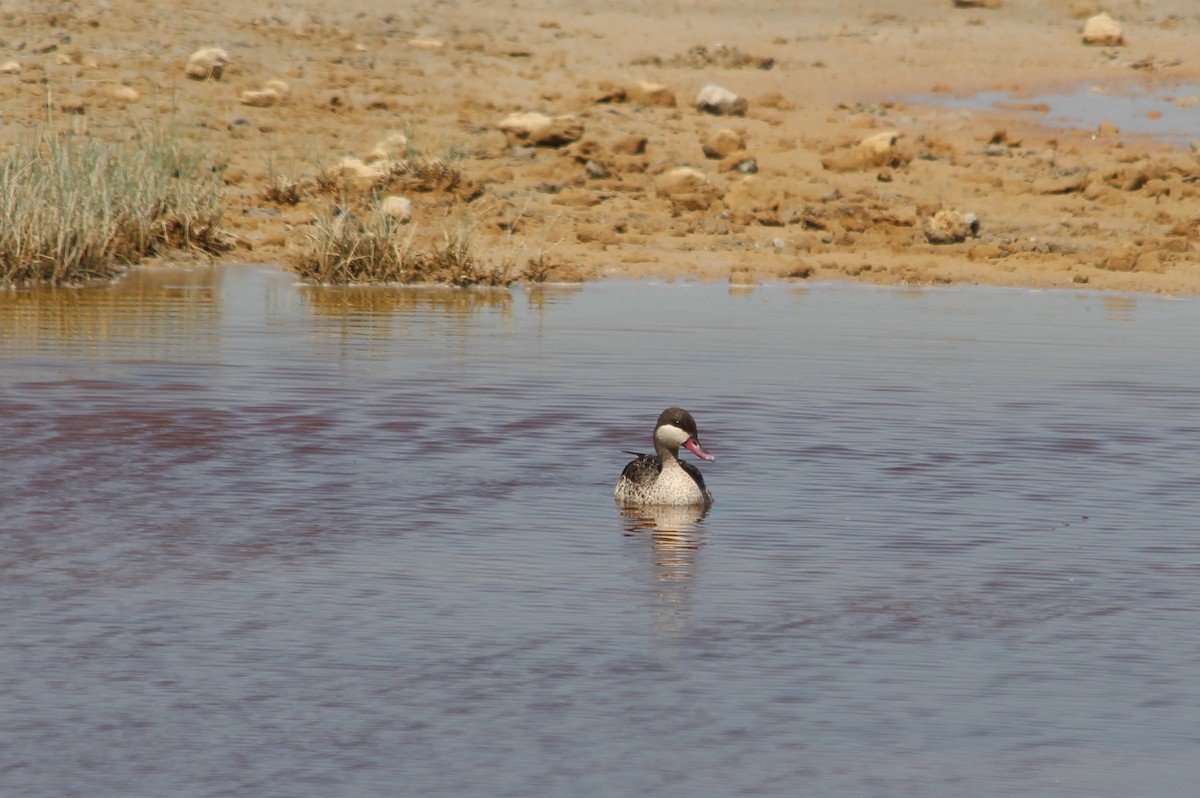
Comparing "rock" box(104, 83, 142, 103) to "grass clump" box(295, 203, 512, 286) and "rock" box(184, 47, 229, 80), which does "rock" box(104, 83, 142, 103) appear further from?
"grass clump" box(295, 203, 512, 286)

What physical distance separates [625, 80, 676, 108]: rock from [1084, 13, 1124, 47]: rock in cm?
985

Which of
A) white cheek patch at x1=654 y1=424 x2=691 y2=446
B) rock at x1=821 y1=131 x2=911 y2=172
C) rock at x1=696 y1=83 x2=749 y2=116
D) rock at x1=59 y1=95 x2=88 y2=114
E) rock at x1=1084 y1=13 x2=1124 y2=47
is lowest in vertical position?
white cheek patch at x1=654 y1=424 x2=691 y2=446

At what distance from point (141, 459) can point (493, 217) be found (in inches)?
467

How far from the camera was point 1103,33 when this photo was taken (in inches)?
1334

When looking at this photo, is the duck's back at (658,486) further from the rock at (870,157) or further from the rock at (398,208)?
the rock at (870,157)

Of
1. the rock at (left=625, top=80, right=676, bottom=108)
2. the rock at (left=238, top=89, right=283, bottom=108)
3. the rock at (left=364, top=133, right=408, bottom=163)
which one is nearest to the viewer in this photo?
the rock at (left=364, top=133, right=408, bottom=163)

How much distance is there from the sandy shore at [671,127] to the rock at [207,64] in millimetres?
138

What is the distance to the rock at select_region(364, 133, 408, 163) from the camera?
2338cm

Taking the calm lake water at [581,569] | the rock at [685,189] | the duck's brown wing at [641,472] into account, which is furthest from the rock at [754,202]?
the duck's brown wing at [641,472]

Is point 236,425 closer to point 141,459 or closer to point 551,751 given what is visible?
point 141,459

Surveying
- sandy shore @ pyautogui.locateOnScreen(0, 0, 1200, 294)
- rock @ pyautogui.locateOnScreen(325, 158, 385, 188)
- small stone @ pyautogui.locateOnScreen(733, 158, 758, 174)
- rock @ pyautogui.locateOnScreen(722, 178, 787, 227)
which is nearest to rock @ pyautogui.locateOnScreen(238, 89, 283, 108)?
sandy shore @ pyautogui.locateOnScreen(0, 0, 1200, 294)

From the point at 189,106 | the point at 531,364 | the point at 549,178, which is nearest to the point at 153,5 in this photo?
the point at 189,106

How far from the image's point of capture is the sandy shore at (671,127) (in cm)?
2108

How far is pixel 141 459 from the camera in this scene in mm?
10188
